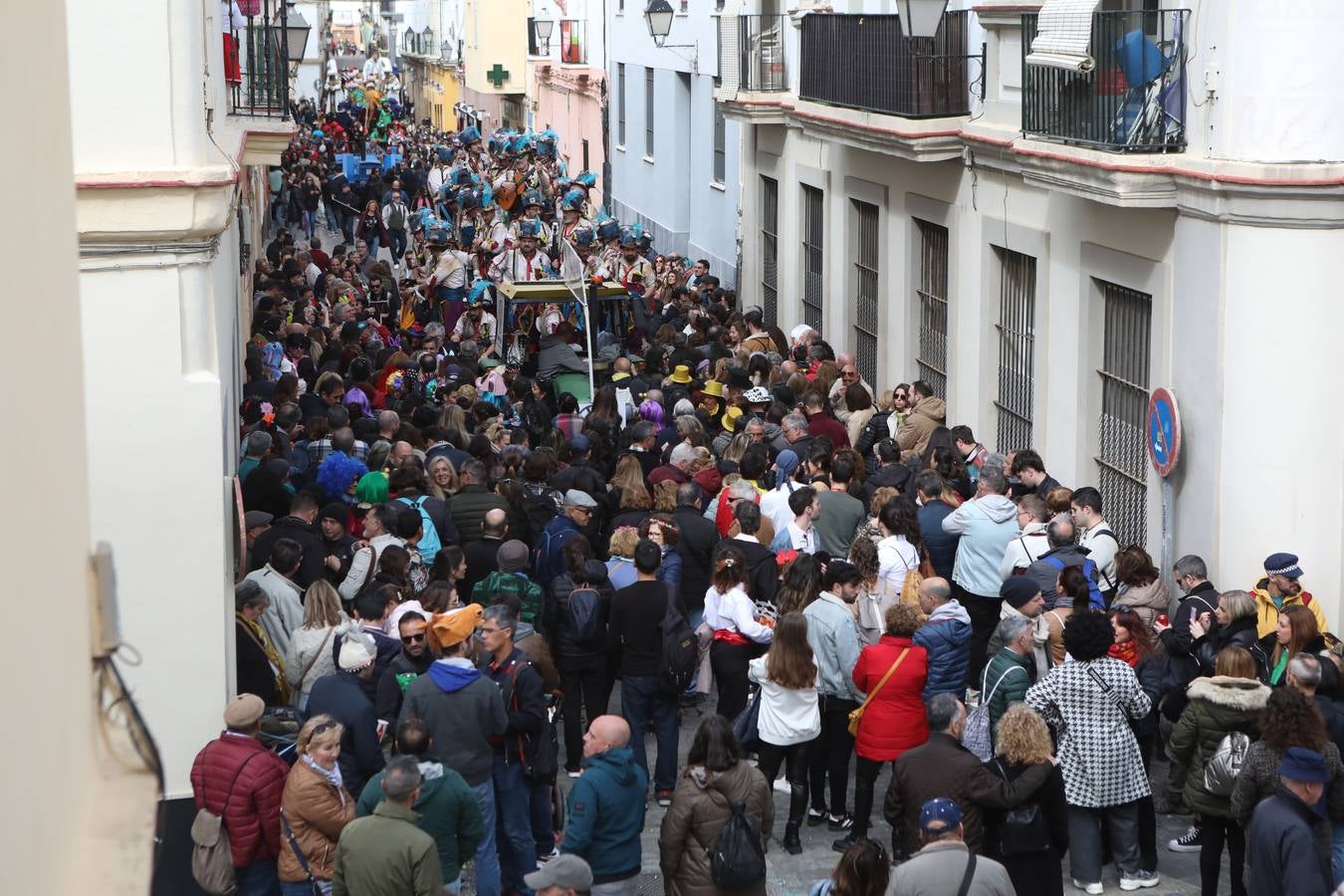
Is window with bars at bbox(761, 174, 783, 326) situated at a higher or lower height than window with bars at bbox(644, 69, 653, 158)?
lower

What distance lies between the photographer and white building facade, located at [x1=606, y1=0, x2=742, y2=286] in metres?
26.8

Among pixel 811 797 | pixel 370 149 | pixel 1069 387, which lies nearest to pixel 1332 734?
pixel 811 797

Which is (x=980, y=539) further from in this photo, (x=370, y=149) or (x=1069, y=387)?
(x=370, y=149)

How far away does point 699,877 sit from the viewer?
729cm

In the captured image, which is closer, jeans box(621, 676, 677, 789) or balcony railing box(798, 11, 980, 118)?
jeans box(621, 676, 677, 789)

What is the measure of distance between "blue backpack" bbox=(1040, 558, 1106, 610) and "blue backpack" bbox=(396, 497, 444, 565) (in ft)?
12.2

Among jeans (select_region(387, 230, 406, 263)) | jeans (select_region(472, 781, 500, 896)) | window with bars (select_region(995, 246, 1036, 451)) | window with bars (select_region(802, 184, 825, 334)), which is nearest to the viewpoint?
jeans (select_region(472, 781, 500, 896))

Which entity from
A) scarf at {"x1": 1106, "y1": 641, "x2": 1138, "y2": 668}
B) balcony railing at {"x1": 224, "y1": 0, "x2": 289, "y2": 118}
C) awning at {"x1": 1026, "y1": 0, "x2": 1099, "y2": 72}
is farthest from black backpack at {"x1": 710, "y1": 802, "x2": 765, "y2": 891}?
balcony railing at {"x1": 224, "y1": 0, "x2": 289, "y2": 118}

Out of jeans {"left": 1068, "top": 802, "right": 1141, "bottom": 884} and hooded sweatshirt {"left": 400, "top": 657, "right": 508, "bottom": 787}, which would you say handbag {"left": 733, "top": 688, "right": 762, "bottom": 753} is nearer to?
hooded sweatshirt {"left": 400, "top": 657, "right": 508, "bottom": 787}

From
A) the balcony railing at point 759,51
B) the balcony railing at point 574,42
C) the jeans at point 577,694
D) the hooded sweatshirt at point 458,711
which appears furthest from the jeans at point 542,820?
the balcony railing at point 574,42

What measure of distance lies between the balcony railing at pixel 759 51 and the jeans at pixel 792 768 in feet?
43.9

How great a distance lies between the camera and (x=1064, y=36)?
11883 millimetres

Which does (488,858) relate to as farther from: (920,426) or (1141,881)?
(920,426)

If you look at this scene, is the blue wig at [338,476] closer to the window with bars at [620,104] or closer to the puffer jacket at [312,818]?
the puffer jacket at [312,818]
